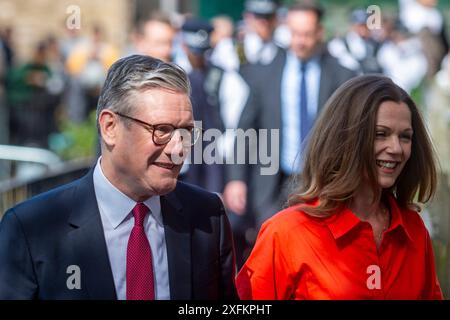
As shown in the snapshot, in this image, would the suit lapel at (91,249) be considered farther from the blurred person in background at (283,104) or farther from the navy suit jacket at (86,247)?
the blurred person in background at (283,104)

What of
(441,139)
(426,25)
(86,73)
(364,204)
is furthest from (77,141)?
(364,204)

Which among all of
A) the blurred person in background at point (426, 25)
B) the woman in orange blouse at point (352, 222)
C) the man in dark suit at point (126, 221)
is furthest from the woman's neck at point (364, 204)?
the blurred person in background at point (426, 25)

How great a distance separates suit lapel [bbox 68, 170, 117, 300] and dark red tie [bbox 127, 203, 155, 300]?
0.06 m

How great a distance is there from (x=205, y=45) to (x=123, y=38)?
11665 millimetres

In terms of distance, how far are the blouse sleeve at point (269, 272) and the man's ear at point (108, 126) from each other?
648mm

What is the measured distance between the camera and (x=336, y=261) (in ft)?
12.6

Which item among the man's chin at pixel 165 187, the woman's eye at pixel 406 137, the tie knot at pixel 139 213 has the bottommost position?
the tie knot at pixel 139 213

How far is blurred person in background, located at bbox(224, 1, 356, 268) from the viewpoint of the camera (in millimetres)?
7273

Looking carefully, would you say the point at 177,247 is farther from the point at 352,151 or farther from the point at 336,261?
the point at 352,151

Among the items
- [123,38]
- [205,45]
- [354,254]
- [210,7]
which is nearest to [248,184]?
[205,45]

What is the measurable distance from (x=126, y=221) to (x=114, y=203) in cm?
6

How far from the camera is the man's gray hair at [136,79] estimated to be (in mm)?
3416

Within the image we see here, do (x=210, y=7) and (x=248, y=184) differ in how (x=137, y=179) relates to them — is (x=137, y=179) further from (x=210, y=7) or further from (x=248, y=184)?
(x=210, y=7)

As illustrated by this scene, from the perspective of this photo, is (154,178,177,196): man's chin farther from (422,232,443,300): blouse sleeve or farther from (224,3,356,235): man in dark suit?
(224,3,356,235): man in dark suit
